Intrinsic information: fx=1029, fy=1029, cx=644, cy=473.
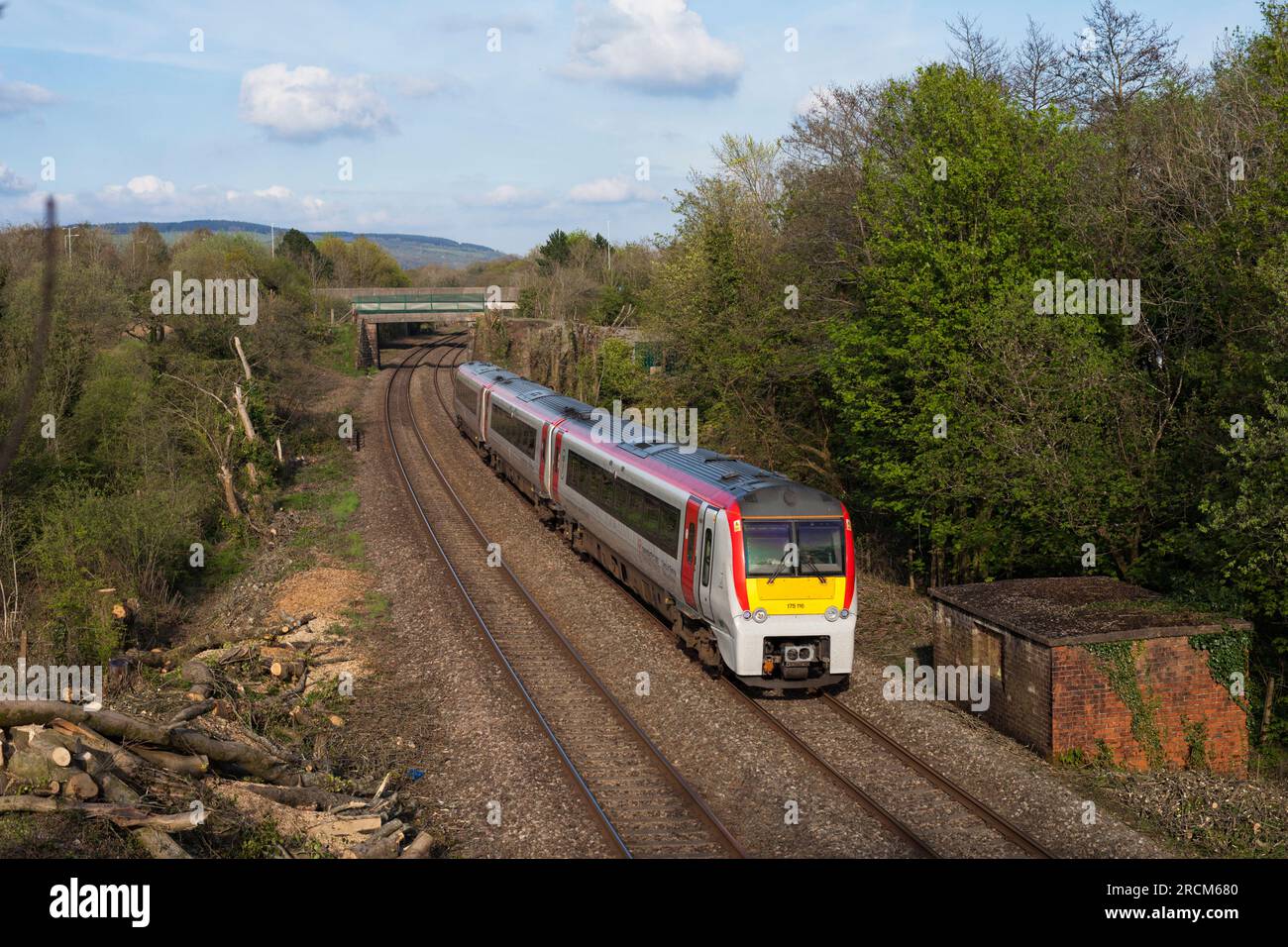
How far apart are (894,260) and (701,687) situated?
1055 centimetres

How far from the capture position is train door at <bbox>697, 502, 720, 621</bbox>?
541 inches

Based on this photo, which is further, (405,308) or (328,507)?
(405,308)

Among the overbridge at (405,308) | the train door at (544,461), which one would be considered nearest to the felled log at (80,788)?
the train door at (544,461)

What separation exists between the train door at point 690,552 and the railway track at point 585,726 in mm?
1774

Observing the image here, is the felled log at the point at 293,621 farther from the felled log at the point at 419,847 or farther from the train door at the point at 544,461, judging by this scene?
the felled log at the point at 419,847

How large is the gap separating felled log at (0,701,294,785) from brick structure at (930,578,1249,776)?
27.6 feet

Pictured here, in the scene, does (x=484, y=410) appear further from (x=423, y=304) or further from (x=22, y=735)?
(x=423, y=304)

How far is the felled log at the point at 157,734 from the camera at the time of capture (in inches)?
361

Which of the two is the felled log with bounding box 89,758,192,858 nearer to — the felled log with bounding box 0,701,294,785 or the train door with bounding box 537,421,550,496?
the felled log with bounding box 0,701,294,785

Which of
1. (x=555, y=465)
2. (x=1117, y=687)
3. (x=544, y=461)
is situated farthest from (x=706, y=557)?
(x=544, y=461)

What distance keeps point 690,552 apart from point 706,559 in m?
0.62

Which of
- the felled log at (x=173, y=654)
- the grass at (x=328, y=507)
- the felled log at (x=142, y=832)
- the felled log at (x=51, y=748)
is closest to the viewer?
the felled log at (x=142, y=832)

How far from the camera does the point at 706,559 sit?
1389 centimetres

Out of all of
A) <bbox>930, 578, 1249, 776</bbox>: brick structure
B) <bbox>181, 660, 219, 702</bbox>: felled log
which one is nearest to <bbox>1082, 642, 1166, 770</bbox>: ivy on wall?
<bbox>930, 578, 1249, 776</bbox>: brick structure
